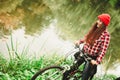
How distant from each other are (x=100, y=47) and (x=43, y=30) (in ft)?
24.9

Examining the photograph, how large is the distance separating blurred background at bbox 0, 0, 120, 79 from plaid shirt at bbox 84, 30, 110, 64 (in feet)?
8.29

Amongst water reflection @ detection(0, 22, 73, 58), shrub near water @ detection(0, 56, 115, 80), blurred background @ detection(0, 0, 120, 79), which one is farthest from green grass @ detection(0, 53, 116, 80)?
water reflection @ detection(0, 22, 73, 58)

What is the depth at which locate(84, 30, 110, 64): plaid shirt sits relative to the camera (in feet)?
19.2

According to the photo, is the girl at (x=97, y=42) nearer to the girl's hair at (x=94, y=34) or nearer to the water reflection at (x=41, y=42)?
the girl's hair at (x=94, y=34)

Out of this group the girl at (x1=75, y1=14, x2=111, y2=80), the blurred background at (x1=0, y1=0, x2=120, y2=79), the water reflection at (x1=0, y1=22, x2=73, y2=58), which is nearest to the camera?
the girl at (x1=75, y1=14, x2=111, y2=80)

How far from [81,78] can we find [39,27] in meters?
7.91

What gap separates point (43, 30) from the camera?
44.0ft

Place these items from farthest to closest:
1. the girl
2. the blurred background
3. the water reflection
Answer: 1. the blurred background
2. the water reflection
3. the girl

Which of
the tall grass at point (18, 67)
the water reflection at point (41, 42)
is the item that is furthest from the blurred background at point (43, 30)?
the tall grass at point (18, 67)

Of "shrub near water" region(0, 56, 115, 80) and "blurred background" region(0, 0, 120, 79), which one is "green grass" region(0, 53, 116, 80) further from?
"blurred background" region(0, 0, 120, 79)

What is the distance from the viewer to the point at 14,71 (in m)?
7.09

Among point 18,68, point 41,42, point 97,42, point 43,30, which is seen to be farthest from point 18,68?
point 43,30

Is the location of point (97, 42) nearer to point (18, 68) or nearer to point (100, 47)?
point (100, 47)

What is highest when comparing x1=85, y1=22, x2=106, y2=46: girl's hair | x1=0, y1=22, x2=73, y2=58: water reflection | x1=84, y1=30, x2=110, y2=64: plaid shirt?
x1=0, y1=22, x2=73, y2=58: water reflection
